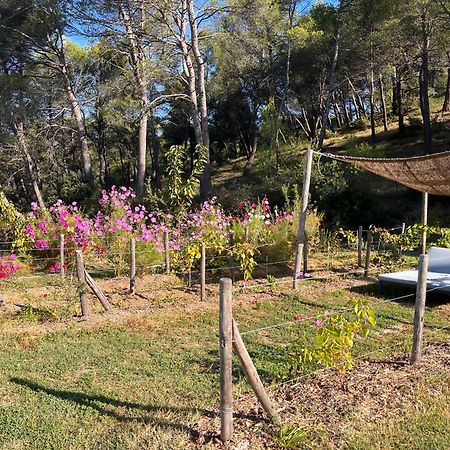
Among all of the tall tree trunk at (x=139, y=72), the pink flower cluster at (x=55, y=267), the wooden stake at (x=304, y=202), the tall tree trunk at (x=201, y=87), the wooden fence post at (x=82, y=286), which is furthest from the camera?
the tall tree trunk at (x=139, y=72)

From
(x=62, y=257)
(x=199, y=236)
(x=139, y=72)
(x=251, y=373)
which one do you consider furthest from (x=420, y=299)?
(x=139, y=72)

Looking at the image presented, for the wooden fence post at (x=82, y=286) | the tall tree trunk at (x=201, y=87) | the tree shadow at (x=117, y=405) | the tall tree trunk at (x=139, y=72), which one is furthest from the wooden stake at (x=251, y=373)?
the tall tree trunk at (x=139, y=72)

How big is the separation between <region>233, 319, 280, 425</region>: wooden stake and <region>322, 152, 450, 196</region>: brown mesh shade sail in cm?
321

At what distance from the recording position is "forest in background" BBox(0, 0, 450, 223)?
1320 cm

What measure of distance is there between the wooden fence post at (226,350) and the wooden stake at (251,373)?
0.03 metres

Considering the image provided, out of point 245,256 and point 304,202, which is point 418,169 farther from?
point 245,256

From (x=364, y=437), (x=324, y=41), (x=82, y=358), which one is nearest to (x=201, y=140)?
(x=324, y=41)

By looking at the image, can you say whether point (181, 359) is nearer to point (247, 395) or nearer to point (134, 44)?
point (247, 395)

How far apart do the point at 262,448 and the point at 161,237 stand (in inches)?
189

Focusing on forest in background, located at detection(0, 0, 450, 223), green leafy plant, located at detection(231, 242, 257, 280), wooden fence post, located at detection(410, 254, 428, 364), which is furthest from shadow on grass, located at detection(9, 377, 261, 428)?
forest in background, located at detection(0, 0, 450, 223)

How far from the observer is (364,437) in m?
2.49

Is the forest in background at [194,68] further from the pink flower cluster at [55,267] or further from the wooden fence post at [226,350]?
the wooden fence post at [226,350]

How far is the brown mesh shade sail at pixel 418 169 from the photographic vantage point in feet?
15.6

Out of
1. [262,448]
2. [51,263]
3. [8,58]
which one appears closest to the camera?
[262,448]
